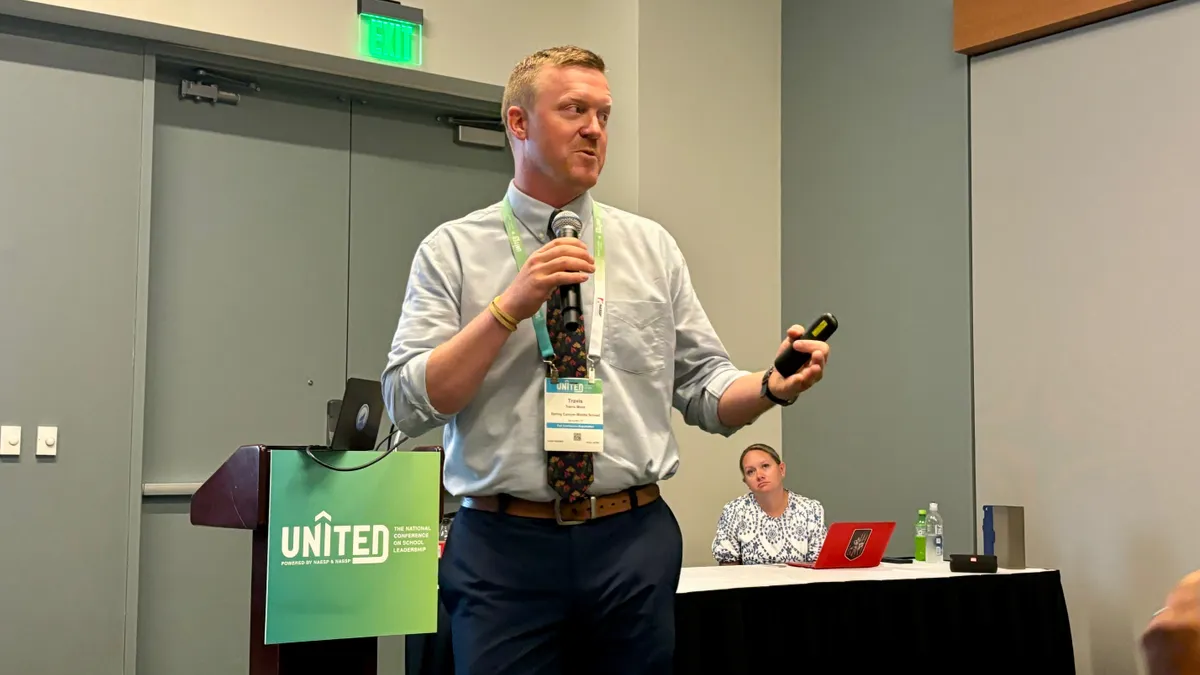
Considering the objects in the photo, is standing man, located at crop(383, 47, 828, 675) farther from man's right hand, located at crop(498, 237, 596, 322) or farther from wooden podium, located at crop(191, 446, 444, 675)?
wooden podium, located at crop(191, 446, 444, 675)

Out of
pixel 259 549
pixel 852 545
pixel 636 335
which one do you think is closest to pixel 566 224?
pixel 636 335

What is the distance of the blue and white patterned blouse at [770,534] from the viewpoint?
175 inches

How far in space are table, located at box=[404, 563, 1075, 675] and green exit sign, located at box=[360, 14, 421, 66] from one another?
2.42 metres

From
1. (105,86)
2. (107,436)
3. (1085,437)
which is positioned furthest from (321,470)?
(1085,437)

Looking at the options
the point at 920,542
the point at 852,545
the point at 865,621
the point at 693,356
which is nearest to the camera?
the point at 693,356

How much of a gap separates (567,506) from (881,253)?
377 cm

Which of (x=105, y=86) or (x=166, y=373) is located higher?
(x=105, y=86)

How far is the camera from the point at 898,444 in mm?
4949

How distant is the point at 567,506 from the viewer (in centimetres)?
161

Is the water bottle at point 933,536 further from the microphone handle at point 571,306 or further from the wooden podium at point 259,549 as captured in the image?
the microphone handle at point 571,306

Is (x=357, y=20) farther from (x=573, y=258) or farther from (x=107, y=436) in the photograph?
(x=573, y=258)

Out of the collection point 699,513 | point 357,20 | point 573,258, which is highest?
point 357,20

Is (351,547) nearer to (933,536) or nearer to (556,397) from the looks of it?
(556,397)

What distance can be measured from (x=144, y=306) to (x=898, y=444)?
3.15m
